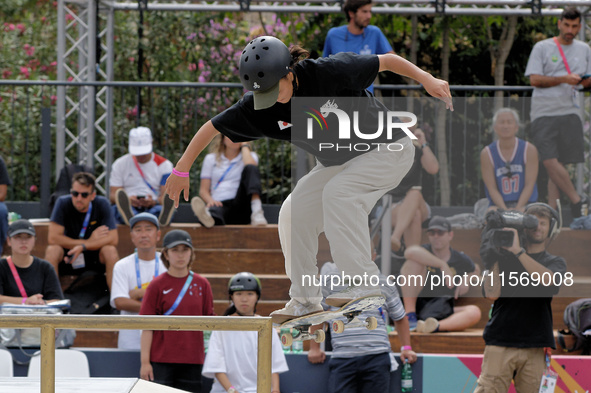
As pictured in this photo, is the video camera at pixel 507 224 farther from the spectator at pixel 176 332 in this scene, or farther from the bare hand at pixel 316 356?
the spectator at pixel 176 332

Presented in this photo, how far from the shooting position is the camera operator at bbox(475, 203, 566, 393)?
240 inches

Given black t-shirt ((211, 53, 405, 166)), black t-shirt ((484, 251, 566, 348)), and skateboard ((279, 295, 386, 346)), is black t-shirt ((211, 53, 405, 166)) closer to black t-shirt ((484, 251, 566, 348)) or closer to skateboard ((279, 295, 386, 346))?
skateboard ((279, 295, 386, 346))

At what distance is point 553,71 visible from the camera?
27.3 ft

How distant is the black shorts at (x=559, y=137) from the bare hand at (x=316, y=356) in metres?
3.20

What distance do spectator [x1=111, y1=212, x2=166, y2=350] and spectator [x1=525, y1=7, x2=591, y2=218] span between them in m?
3.86

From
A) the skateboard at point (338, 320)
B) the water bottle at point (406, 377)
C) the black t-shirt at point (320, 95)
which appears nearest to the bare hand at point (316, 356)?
the water bottle at point (406, 377)

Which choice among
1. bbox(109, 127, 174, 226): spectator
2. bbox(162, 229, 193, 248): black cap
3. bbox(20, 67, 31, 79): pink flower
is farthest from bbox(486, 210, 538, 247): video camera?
bbox(20, 67, 31, 79): pink flower

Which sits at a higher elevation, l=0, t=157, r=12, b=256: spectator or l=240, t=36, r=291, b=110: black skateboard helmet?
l=240, t=36, r=291, b=110: black skateboard helmet

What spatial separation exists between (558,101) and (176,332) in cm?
437

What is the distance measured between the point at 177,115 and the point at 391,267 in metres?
5.75

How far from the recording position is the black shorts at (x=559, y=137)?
827 centimetres

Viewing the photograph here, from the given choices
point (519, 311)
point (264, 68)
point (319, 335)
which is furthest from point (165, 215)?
point (264, 68)

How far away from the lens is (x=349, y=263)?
414 cm

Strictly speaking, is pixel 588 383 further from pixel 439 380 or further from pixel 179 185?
pixel 179 185
